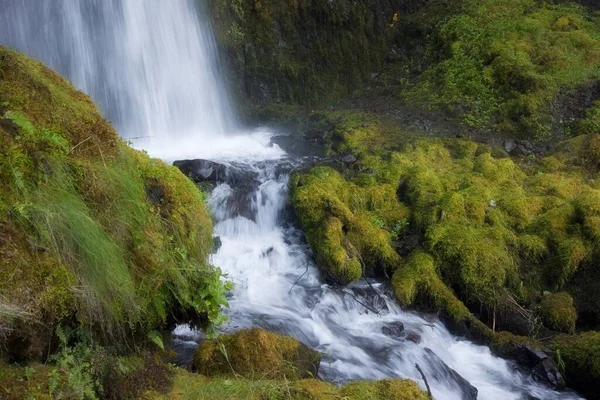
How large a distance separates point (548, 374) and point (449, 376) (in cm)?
122

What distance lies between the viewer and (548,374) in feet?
19.2

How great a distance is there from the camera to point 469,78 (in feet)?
44.0

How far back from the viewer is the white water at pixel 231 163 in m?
5.89

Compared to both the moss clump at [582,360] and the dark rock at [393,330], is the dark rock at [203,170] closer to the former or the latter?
the dark rock at [393,330]

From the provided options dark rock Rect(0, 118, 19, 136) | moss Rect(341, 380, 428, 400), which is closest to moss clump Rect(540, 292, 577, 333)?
moss Rect(341, 380, 428, 400)

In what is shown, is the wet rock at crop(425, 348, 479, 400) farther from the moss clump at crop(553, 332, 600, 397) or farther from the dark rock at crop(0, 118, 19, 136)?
the dark rock at crop(0, 118, 19, 136)

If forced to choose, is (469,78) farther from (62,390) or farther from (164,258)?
(62,390)

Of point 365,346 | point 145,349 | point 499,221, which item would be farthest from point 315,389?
point 499,221

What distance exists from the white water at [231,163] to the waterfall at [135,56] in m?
0.02

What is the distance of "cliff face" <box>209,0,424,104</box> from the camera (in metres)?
13.5

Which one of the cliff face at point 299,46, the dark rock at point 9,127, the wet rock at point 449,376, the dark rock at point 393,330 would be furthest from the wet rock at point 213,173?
the cliff face at point 299,46

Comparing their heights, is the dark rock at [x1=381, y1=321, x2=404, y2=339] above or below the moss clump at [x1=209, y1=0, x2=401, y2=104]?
below

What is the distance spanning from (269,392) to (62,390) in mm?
1295

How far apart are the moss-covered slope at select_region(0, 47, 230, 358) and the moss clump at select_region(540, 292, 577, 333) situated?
462 centimetres
